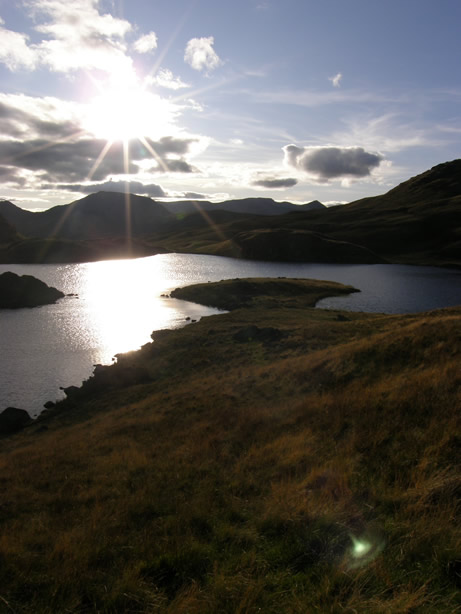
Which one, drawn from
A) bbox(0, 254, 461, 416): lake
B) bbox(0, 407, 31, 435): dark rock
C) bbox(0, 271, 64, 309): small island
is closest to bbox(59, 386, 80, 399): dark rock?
bbox(0, 254, 461, 416): lake

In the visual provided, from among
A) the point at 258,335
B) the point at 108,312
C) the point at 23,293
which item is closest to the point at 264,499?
the point at 258,335

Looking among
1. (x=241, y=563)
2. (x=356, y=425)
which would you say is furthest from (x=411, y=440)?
(x=241, y=563)

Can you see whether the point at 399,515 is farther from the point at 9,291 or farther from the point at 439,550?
the point at 9,291

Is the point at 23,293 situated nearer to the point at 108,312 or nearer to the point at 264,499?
the point at 108,312

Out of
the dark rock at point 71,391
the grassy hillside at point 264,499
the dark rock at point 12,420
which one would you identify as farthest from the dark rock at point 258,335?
the dark rock at point 12,420

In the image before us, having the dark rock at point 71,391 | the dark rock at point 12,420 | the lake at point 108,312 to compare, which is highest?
the lake at point 108,312

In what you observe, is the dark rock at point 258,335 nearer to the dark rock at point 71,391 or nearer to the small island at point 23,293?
the dark rock at point 71,391

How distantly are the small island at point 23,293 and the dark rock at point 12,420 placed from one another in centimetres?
6119

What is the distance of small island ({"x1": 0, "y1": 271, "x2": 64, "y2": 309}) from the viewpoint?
83.3 meters

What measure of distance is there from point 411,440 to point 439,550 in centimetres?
484

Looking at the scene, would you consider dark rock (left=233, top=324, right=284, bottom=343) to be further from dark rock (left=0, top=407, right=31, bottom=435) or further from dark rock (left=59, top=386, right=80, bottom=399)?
dark rock (left=0, top=407, right=31, bottom=435)

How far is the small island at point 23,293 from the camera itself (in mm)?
83312

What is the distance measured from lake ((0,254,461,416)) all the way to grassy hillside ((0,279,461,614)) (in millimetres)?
15999

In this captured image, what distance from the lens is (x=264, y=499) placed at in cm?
992
